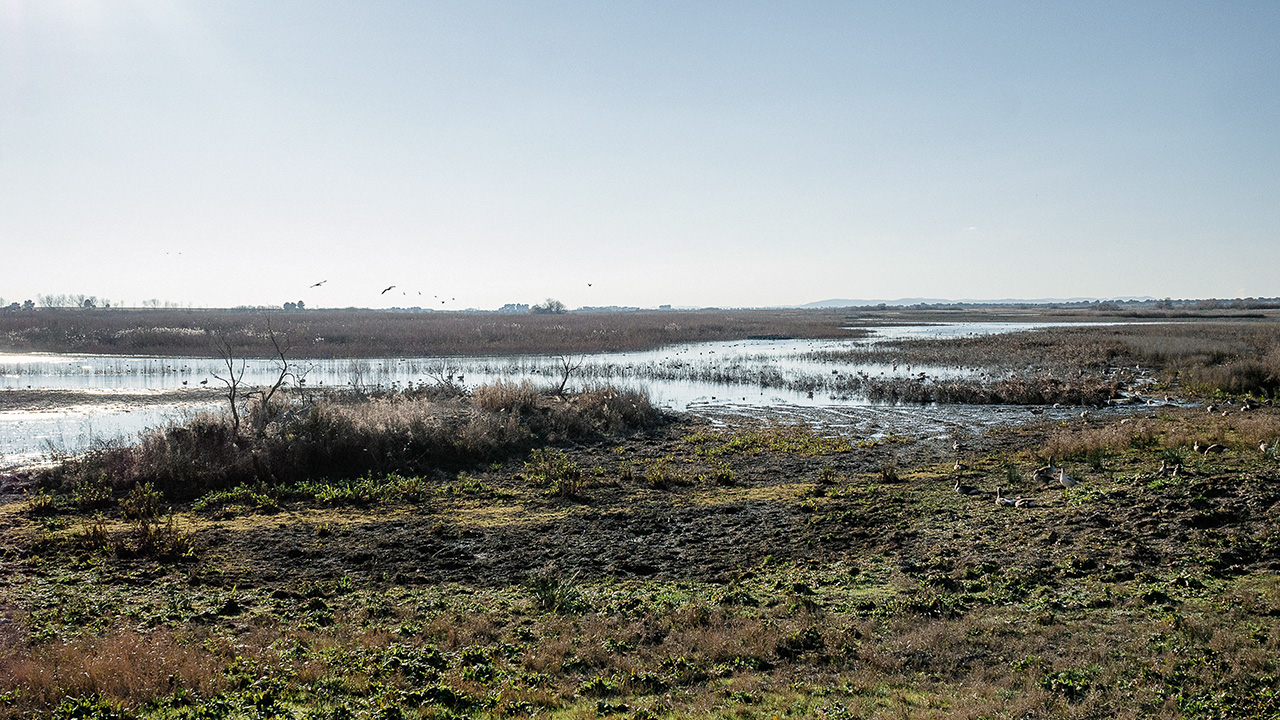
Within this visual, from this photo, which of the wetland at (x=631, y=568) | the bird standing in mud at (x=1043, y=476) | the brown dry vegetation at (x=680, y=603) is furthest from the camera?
the bird standing in mud at (x=1043, y=476)

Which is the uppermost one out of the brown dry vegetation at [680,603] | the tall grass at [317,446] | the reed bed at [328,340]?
the reed bed at [328,340]

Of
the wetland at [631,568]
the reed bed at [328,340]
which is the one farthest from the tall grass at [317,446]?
the reed bed at [328,340]

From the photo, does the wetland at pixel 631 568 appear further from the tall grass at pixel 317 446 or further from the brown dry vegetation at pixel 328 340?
the brown dry vegetation at pixel 328 340

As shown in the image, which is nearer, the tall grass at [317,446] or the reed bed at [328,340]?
the tall grass at [317,446]

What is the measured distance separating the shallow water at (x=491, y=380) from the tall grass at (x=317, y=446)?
1.44 metres

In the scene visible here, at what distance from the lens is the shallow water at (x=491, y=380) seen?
23.1 meters

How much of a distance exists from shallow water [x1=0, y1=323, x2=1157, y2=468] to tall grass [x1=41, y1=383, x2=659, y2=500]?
4.72ft

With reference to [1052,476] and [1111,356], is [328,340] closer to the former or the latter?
[1111,356]

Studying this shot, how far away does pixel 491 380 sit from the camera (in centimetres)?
3672

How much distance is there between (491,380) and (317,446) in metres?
19.8

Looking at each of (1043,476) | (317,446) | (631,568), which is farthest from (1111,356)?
(317,446)

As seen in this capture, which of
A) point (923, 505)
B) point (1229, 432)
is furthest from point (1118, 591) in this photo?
point (1229, 432)

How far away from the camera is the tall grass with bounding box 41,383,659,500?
1524 centimetres

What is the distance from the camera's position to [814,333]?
7512cm
